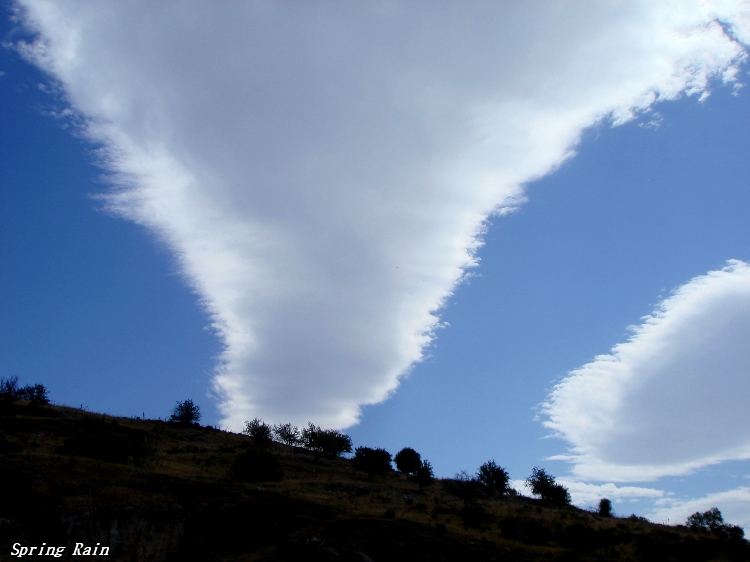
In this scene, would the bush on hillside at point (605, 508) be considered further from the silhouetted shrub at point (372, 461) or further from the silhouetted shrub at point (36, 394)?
the silhouetted shrub at point (36, 394)

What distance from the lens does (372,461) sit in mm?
62812

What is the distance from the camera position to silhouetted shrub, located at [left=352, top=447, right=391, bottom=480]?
62406mm

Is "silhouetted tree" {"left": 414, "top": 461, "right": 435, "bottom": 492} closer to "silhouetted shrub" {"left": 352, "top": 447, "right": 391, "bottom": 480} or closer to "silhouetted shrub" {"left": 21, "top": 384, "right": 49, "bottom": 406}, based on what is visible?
"silhouetted shrub" {"left": 352, "top": 447, "right": 391, "bottom": 480}

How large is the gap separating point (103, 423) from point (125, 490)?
3349cm

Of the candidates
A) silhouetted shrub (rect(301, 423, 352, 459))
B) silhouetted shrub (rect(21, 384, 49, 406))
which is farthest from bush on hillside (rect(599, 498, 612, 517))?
silhouetted shrub (rect(21, 384, 49, 406))

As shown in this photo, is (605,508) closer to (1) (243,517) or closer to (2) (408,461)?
(2) (408,461)

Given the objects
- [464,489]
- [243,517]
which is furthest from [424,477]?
[243,517]

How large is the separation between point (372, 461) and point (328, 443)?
15.0 m

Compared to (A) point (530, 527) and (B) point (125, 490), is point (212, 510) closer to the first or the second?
(B) point (125, 490)

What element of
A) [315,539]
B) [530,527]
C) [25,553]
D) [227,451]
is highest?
[227,451]

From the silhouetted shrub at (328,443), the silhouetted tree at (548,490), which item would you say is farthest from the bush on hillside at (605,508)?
the silhouetted shrub at (328,443)

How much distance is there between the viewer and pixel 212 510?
107ft

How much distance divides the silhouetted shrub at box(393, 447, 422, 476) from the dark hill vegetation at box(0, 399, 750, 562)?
16964mm

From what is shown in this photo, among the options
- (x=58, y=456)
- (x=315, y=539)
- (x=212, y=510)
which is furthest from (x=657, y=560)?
(x=58, y=456)
